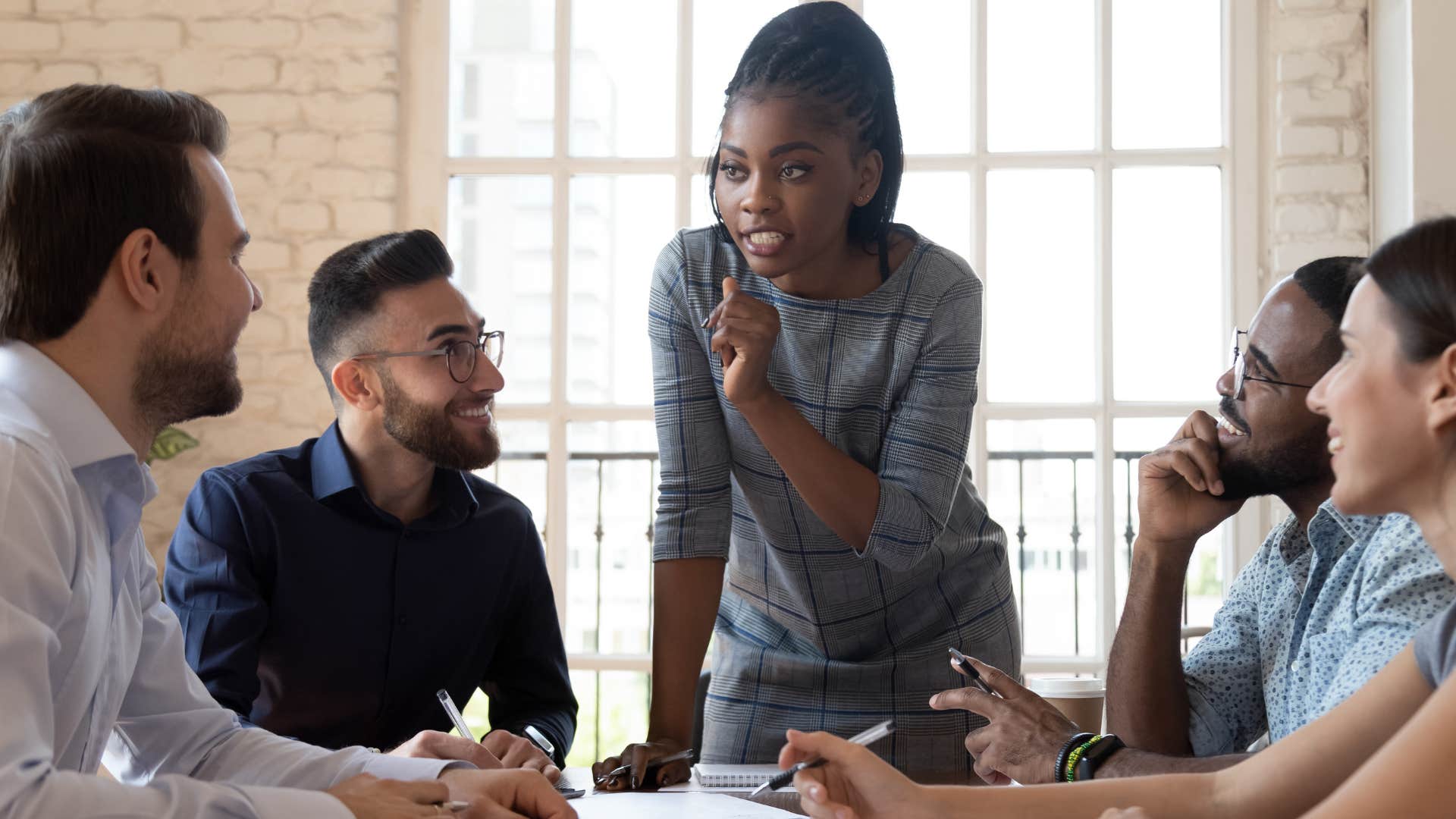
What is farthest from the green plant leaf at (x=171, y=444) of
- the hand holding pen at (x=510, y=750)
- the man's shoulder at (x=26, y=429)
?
the man's shoulder at (x=26, y=429)

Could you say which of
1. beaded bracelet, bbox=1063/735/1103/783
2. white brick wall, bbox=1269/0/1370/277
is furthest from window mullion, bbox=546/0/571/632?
beaded bracelet, bbox=1063/735/1103/783

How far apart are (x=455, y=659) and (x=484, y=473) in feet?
7.03

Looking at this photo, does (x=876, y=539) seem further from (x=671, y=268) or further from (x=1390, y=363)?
(x=1390, y=363)

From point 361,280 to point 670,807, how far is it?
1127 mm

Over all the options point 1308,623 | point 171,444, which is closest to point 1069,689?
point 1308,623

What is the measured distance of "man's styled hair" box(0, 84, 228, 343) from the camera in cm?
111

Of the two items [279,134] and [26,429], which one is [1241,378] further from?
[279,134]

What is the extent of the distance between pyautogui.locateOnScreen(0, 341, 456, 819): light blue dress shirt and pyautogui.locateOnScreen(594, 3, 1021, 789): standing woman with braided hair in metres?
0.48

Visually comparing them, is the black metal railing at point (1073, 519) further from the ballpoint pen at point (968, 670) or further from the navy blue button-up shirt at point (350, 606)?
the ballpoint pen at point (968, 670)

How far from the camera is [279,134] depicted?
3756mm

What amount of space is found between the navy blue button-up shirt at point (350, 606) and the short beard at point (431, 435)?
6 centimetres

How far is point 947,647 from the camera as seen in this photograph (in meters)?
1.68

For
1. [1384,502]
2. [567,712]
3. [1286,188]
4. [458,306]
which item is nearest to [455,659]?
[567,712]

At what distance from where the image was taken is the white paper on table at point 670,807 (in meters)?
1.24
